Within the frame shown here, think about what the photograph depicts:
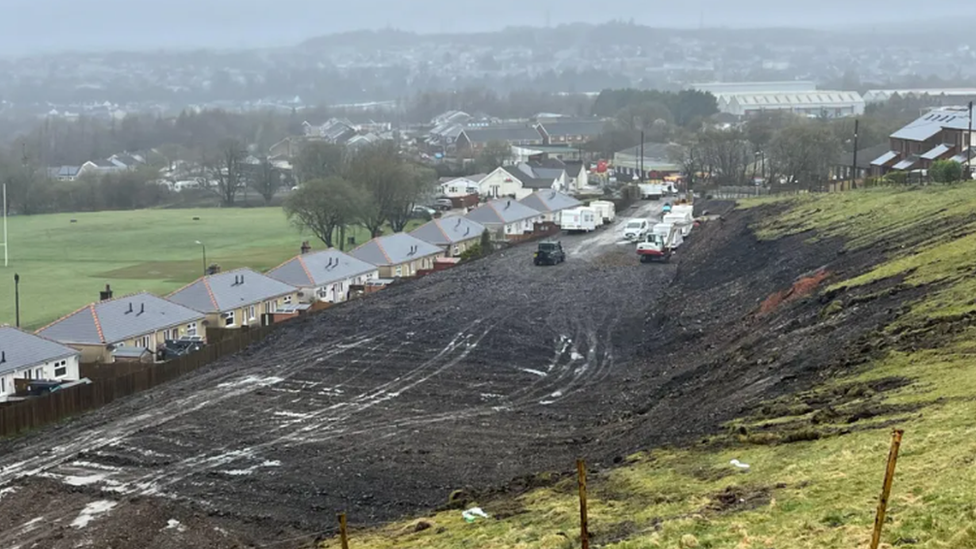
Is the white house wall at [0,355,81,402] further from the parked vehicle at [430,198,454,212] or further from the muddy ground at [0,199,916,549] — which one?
the parked vehicle at [430,198,454,212]

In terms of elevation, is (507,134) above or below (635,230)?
above

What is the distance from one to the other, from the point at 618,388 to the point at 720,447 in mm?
10307

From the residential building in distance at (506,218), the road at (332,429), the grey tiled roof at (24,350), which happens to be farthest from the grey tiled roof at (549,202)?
the grey tiled roof at (24,350)

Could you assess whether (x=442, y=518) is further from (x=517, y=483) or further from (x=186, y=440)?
(x=186, y=440)

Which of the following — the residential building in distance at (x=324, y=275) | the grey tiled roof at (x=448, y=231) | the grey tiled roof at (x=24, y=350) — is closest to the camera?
the grey tiled roof at (x=24, y=350)

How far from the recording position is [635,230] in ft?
189

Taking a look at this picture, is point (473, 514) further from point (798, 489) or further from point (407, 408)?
point (407, 408)

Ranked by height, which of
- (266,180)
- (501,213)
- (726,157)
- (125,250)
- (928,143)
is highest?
(928,143)

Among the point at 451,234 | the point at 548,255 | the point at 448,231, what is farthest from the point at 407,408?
the point at 448,231

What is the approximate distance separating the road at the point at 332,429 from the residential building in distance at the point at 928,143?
29122 mm

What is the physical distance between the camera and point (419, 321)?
125 feet

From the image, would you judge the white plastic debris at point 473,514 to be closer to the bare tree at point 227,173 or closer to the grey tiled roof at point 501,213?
the grey tiled roof at point 501,213

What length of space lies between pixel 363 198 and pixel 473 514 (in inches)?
1896

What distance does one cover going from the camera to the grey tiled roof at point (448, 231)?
196ft
